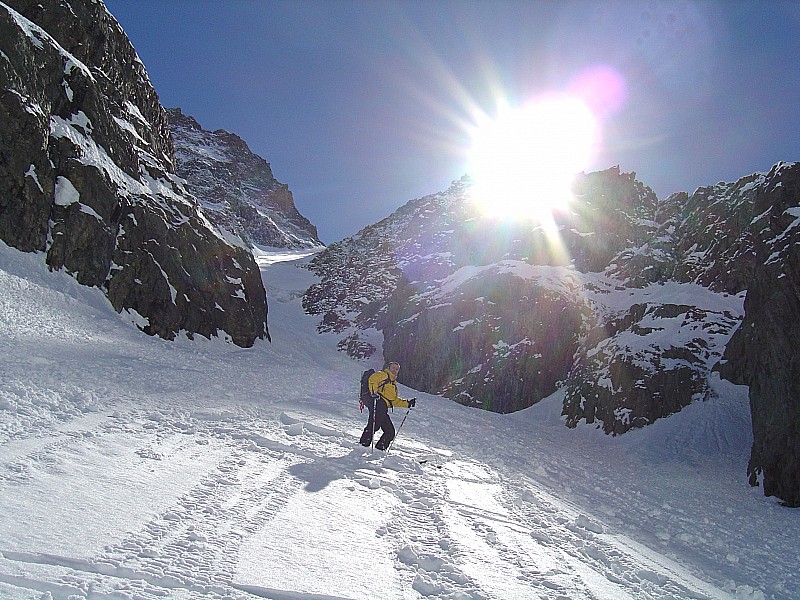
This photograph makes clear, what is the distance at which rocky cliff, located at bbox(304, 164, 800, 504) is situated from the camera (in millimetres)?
18422

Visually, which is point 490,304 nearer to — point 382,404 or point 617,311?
point 617,311

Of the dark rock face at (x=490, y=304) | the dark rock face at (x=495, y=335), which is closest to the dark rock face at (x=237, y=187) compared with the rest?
the dark rock face at (x=490, y=304)

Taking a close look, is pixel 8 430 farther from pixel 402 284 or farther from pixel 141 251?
pixel 402 284

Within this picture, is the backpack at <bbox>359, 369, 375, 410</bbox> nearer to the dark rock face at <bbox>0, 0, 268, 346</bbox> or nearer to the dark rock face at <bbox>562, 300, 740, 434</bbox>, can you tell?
the dark rock face at <bbox>0, 0, 268, 346</bbox>

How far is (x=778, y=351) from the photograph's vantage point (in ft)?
57.0

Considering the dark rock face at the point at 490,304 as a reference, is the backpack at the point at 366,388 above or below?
below

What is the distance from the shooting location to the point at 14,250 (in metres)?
19.8

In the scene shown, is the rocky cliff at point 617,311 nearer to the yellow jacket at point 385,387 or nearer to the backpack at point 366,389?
the yellow jacket at point 385,387

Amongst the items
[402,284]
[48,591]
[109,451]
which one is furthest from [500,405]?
[48,591]

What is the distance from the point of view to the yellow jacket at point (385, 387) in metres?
9.56

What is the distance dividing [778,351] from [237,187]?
153 meters

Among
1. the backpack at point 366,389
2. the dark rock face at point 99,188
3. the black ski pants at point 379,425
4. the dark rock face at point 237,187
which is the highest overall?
the dark rock face at point 237,187

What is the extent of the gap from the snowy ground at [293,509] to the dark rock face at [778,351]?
187cm

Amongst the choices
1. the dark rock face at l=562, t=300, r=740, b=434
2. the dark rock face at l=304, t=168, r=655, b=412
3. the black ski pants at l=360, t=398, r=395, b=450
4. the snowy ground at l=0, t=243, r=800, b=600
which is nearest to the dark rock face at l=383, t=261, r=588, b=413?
the dark rock face at l=304, t=168, r=655, b=412
